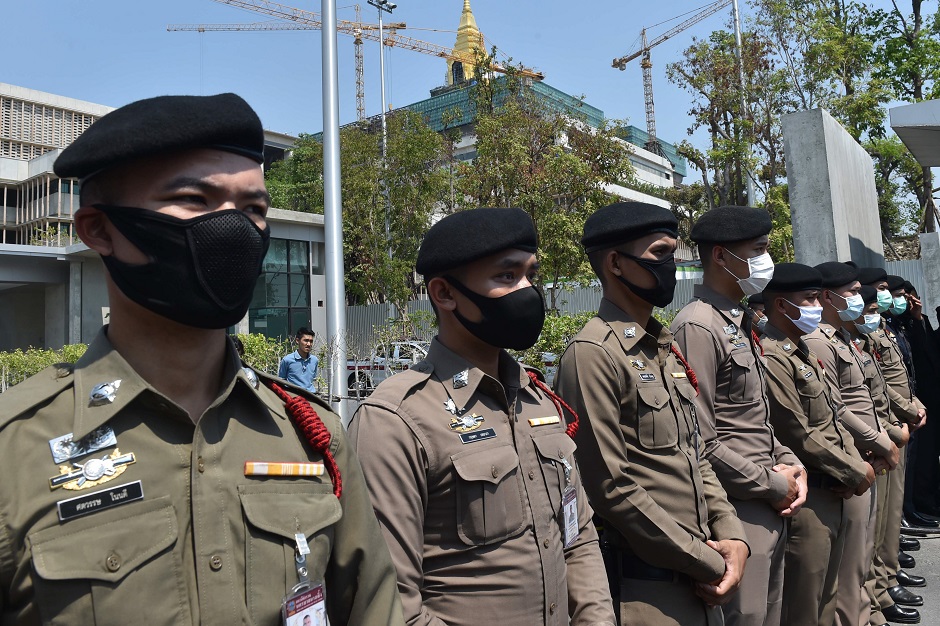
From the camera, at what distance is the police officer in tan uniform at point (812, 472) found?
12.9ft

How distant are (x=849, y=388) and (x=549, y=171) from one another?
10025mm

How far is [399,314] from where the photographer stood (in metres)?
22.9

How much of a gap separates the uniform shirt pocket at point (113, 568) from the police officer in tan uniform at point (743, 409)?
2.58 meters

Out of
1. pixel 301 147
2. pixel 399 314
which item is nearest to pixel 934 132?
pixel 399 314

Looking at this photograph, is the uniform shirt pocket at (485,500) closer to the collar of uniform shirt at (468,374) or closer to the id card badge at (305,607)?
the collar of uniform shirt at (468,374)

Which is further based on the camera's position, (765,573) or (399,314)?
(399,314)

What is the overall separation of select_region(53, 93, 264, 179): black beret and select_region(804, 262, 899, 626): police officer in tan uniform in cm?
415

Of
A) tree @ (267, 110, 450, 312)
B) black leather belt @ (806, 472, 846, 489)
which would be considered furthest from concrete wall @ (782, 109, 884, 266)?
tree @ (267, 110, 450, 312)

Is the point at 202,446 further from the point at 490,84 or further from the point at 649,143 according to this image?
the point at 649,143

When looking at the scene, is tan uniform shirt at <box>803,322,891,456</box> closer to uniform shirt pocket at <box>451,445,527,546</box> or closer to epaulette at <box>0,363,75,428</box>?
uniform shirt pocket at <box>451,445,527,546</box>

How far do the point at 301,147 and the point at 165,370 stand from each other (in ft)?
131

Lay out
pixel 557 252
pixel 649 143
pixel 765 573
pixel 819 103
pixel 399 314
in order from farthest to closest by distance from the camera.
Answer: pixel 649 143 < pixel 399 314 < pixel 819 103 < pixel 557 252 < pixel 765 573

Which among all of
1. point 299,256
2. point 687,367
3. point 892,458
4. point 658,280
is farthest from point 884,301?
point 299,256

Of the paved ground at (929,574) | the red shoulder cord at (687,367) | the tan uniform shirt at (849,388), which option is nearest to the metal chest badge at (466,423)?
the red shoulder cord at (687,367)
